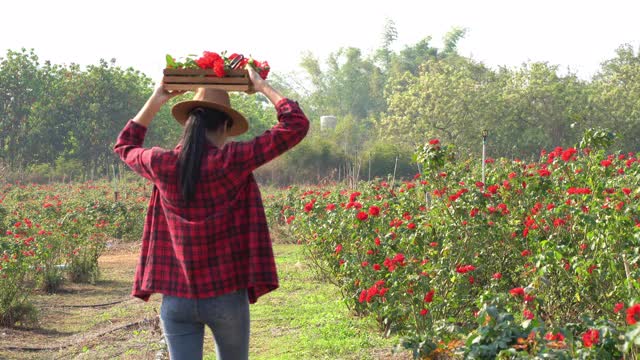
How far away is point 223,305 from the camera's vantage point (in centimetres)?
273

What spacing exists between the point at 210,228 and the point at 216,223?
26mm

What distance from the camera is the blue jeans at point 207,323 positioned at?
8.94ft

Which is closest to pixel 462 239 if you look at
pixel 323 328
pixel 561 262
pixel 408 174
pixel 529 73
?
pixel 561 262

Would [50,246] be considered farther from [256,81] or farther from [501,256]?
[256,81]

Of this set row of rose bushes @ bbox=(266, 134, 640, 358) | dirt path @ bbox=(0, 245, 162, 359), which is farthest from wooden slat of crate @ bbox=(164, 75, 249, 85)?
dirt path @ bbox=(0, 245, 162, 359)

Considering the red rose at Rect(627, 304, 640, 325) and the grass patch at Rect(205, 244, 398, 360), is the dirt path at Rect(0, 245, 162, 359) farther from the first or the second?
the red rose at Rect(627, 304, 640, 325)

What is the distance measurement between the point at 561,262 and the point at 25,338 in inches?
190

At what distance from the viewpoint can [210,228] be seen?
2758 millimetres

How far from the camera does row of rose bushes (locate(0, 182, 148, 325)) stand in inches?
305

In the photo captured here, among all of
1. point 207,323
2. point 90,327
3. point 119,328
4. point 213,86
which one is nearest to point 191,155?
point 213,86

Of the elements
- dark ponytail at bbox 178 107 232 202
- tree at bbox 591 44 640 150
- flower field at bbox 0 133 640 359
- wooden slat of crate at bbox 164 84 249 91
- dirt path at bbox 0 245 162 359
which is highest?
tree at bbox 591 44 640 150

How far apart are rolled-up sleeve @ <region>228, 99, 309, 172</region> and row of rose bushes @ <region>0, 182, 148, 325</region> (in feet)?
17.9

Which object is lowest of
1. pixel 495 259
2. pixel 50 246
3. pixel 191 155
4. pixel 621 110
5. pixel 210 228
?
pixel 50 246

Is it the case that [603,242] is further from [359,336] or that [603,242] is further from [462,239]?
[359,336]
